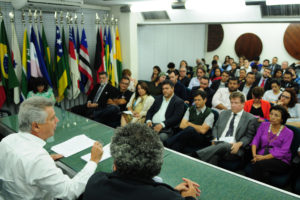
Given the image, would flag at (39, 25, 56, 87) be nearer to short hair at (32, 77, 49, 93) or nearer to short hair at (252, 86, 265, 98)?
short hair at (32, 77, 49, 93)

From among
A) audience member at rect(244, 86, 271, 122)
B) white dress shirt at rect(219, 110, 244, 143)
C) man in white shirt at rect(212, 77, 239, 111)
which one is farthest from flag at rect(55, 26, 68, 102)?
audience member at rect(244, 86, 271, 122)

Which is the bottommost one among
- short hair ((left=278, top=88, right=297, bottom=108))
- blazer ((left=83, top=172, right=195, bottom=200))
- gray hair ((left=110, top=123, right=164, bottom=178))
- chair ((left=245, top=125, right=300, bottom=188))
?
chair ((left=245, top=125, right=300, bottom=188))

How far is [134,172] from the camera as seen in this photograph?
1.00 meters

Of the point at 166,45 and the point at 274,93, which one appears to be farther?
the point at 166,45

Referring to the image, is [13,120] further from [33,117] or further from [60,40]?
[60,40]

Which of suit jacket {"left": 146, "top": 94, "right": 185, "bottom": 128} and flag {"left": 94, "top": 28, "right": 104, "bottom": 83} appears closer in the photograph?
suit jacket {"left": 146, "top": 94, "right": 185, "bottom": 128}

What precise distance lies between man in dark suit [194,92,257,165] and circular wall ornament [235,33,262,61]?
6.90 metres

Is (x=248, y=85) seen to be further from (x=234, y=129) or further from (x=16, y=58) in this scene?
(x=16, y=58)

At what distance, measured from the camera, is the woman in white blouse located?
3768mm

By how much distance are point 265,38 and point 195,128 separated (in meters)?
7.17

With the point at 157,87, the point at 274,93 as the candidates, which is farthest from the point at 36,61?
the point at 274,93

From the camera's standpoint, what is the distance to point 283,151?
257 centimetres

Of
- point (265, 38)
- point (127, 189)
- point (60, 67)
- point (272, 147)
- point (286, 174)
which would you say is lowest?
point (286, 174)

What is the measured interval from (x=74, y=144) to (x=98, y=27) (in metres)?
3.79
